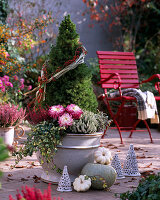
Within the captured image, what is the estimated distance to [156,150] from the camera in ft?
13.6

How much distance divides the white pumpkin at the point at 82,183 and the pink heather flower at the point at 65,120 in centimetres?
38

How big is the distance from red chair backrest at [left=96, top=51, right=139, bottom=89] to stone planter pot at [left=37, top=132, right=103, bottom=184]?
2.71 meters

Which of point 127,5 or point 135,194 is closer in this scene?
point 135,194

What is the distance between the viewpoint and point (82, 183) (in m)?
2.35

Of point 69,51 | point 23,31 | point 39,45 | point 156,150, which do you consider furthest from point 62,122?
point 39,45

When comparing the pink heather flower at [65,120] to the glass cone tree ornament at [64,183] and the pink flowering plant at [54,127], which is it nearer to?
the pink flowering plant at [54,127]

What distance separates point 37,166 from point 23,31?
11.5ft

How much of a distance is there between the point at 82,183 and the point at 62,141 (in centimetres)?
33

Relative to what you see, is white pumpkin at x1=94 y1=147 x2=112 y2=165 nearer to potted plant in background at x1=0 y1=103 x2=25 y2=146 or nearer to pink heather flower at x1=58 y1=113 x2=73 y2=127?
pink heather flower at x1=58 y1=113 x2=73 y2=127

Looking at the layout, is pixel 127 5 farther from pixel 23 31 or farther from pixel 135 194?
pixel 135 194

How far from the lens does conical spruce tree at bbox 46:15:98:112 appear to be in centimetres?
326

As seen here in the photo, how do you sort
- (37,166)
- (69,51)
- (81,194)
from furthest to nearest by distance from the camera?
(69,51)
(37,166)
(81,194)

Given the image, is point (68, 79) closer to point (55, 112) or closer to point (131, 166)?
point (55, 112)

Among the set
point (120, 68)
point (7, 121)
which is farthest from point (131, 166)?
point (120, 68)
